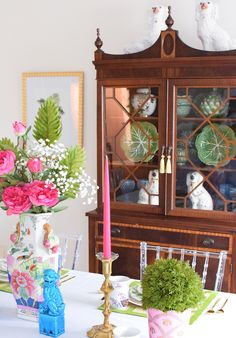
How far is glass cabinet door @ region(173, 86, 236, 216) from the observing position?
272cm

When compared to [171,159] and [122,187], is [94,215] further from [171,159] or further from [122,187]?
[171,159]

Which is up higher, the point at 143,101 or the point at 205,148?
the point at 143,101

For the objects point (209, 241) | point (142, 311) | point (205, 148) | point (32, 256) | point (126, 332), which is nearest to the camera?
point (126, 332)

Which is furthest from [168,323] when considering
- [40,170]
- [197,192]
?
[197,192]

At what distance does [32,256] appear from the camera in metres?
1.56

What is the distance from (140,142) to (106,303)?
167 centimetres

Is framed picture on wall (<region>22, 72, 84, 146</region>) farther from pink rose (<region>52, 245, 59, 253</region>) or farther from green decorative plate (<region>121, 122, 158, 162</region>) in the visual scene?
pink rose (<region>52, 245, 59, 253</region>)

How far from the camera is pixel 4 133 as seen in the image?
153 inches

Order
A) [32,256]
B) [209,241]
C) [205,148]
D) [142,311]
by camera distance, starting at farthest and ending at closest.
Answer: [205,148]
[209,241]
[142,311]
[32,256]

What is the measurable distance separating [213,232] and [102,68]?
3.73ft

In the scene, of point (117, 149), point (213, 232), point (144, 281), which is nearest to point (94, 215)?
point (117, 149)

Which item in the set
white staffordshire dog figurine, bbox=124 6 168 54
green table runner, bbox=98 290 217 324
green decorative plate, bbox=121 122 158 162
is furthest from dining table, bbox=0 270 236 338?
white staffordshire dog figurine, bbox=124 6 168 54

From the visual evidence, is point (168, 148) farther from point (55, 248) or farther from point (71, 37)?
point (55, 248)

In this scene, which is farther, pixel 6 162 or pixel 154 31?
pixel 154 31
